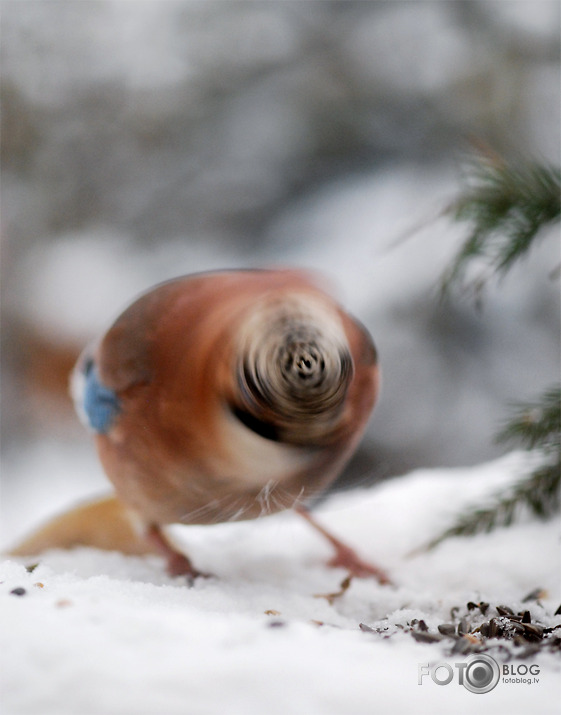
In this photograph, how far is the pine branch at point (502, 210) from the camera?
0.98 metres

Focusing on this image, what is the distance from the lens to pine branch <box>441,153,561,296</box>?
3.22 feet

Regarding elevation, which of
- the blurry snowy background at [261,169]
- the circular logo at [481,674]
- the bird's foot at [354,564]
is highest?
the blurry snowy background at [261,169]

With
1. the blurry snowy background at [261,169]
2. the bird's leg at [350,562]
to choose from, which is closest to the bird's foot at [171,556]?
the bird's leg at [350,562]

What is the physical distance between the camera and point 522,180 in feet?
3.26

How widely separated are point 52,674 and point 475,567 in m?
0.67

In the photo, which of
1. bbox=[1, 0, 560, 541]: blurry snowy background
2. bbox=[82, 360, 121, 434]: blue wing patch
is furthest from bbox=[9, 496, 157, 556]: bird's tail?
bbox=[1, 0, 560, 541]: blurry snowy background

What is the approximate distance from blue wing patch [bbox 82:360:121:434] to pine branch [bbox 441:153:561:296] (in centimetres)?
49

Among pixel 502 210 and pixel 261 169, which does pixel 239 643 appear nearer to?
pixel 502 210

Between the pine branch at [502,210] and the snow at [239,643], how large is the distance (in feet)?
1.37

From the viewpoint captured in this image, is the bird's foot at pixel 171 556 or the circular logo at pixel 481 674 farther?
the bird's foot at pixel 171 556

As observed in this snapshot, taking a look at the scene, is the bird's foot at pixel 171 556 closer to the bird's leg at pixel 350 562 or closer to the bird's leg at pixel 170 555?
the bird's leg at pixel 170 555

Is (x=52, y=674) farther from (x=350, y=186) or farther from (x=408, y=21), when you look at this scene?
(x=408, y=21)

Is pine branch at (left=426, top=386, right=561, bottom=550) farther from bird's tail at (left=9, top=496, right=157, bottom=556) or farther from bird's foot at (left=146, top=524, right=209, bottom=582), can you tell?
bird's tail at (left=9, top=496, right=157, bottom=556)

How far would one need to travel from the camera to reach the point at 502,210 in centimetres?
101
